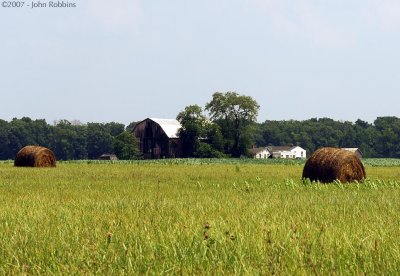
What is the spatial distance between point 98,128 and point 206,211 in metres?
142

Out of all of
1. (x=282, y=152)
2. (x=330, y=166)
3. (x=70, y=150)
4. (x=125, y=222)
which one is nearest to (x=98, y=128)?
(x=70, y=150)

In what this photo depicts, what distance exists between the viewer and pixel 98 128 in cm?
14825

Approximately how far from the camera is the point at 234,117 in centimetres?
9481

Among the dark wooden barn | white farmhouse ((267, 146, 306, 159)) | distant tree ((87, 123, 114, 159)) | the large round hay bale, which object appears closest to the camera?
the large round hay bale

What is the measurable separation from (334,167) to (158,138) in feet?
232

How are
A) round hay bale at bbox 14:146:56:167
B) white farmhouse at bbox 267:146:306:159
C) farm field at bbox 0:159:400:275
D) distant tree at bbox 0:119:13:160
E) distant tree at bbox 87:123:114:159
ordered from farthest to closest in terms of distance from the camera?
white farmhouse at bbox 267:146:306:159 < distant tree at bbox 87:123:114:159 < distant tree at bbox 0:119:13:160 < round hay bale at bbox 14:146:56:167 < farm field at bbox 0:159:400:275

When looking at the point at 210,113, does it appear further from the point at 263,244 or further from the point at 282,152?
the point at 263,244

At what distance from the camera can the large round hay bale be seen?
18.2 metres

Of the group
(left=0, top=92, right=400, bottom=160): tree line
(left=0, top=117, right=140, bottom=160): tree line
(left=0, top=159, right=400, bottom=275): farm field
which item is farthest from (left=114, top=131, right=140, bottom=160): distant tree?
(left=0, top=159, right=400, bottom=275): farm field

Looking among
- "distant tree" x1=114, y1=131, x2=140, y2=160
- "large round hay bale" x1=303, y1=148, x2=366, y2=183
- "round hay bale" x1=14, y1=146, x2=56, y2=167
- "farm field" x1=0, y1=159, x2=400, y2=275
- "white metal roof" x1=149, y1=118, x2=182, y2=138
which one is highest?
"white metal roof" x1=149, y1=118, x2=182, y2=138

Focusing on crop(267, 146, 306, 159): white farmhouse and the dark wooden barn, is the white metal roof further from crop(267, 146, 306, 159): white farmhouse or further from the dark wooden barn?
crop(267, 146, 306, 159): white farmhouse

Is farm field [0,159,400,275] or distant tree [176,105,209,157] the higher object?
distant tree [176,105,209,157]

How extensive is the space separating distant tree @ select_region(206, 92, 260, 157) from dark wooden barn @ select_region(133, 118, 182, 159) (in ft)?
23.5

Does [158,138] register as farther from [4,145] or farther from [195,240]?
[195,240]
